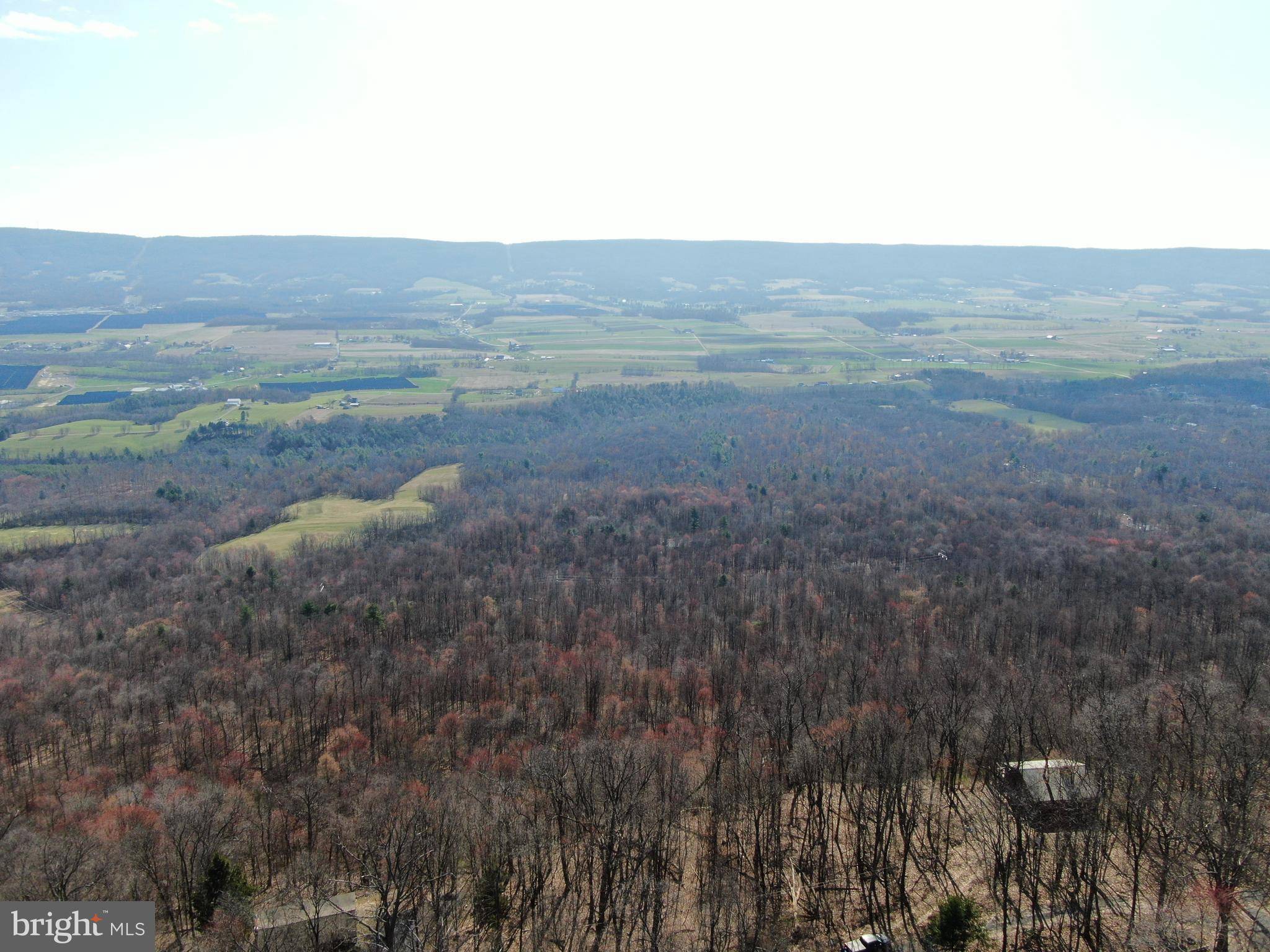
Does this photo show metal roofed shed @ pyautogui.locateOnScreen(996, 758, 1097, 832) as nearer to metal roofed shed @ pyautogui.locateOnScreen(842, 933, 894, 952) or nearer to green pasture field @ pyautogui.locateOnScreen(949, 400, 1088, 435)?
metal roofed shed @ pyautogui.locateOnScreen(842, 933, 894, 952)

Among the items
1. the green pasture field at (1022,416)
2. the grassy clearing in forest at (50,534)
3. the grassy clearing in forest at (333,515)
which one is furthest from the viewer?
the green pasture field at (1022,416)

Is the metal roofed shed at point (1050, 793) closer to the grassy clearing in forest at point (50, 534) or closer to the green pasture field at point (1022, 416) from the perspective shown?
the grassy clearing in forest at point (50, 534)

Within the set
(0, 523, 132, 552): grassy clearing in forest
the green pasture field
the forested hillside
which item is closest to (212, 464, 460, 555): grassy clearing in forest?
the forested hillside

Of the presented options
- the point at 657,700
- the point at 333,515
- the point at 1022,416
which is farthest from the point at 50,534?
the point at 1022,416

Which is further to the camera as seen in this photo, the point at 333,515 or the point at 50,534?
the point at 333,515

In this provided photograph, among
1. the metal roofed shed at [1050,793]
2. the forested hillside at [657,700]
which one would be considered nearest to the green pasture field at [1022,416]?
the forested hillside at [657,700]

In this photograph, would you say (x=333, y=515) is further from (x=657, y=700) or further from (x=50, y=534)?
(x=657, y=700)
